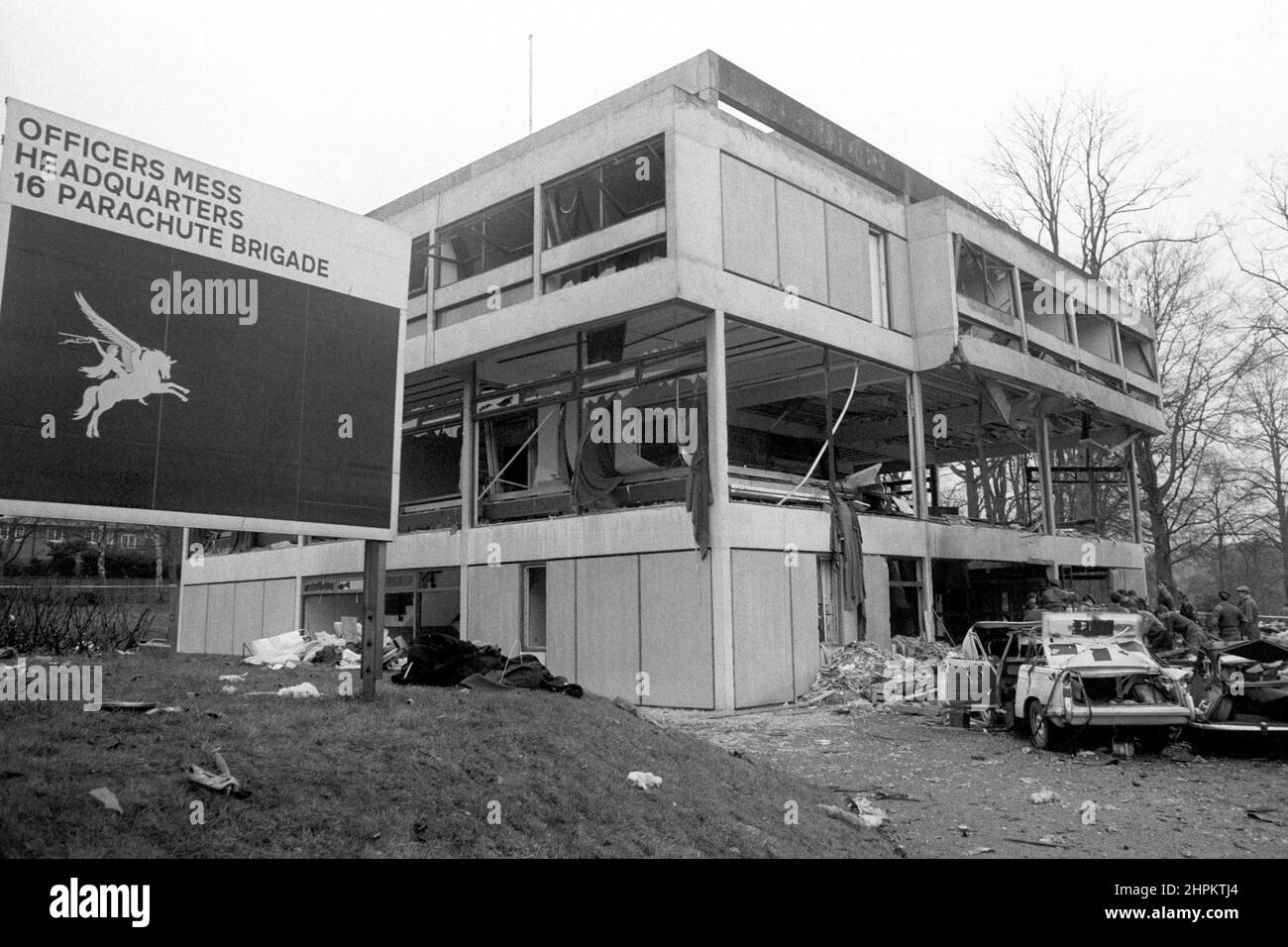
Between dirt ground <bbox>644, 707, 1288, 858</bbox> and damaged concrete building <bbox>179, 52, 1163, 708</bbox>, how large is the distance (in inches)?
178

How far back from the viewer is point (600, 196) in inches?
882

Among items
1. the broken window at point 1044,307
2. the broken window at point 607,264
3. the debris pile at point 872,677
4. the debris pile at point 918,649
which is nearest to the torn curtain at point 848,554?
the debris pile at point 872,677

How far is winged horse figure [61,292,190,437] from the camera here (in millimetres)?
7789

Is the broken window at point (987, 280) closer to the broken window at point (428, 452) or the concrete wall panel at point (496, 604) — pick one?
the concrete wall panel at point (496, 604)

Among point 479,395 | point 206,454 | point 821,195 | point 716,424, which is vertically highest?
point 821,195

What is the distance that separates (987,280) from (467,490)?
1625cm

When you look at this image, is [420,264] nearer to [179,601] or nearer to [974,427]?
[179,601]

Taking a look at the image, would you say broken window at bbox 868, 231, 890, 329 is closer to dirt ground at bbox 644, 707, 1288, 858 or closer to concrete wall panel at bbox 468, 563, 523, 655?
concrete wall panel at bbox 468, 563, 523, 655

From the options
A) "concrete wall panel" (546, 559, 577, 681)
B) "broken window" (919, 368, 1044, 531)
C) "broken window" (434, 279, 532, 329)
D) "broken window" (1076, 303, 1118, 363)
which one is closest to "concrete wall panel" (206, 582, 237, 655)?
"broken window" (434, 279, 532, 329)

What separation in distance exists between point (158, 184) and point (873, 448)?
32658mm

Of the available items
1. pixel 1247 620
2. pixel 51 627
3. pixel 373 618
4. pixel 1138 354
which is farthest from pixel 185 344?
pixel 1138 354
